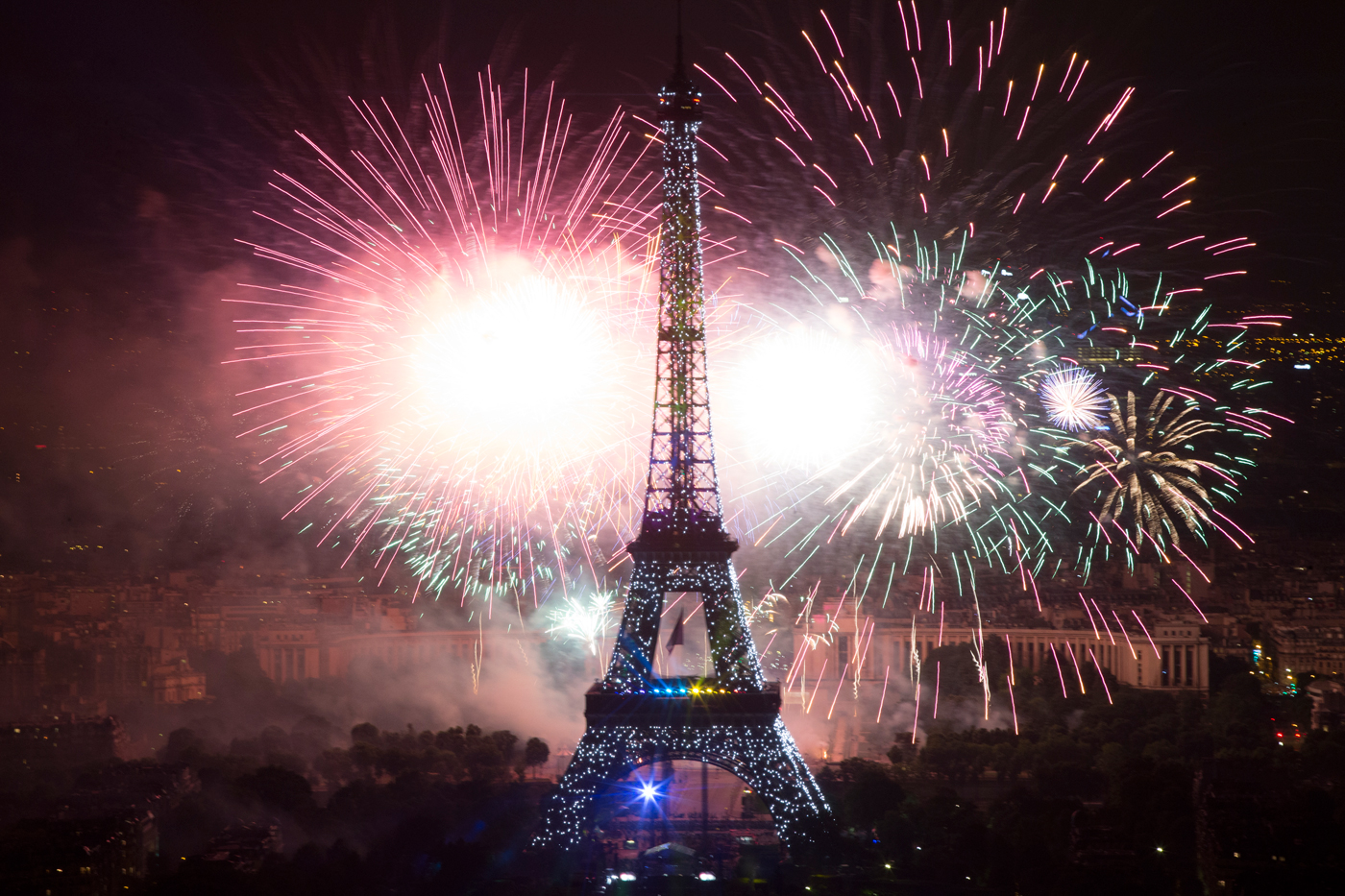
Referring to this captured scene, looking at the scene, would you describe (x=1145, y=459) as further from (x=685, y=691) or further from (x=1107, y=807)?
(x=685, y=691)

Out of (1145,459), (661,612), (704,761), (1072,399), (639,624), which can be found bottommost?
(704,761)

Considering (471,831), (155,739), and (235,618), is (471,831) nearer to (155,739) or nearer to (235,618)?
(155,739)

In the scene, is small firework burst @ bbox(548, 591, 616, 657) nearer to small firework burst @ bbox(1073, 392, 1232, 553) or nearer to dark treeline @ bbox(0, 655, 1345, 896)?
dark treeline @ bbox(0, 655, 1345, 896)

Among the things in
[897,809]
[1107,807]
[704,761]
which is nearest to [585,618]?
[897,809]

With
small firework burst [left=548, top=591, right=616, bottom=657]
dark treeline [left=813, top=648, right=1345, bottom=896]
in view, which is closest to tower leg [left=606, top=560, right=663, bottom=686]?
dark treeline [left=813, top=648, right=1345, bottom=896]

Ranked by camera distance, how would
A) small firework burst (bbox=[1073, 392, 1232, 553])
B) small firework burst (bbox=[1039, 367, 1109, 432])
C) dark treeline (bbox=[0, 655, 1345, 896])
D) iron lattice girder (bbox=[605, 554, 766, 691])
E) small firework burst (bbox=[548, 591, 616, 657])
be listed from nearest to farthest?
dark treeline (bbox=[0, 655, 1345, 896]) < iron lattice girder (bbox=[605, 554, 766, 691]) < small firework burst (bbox=[1039, 367, 1109, 432]) < small firework burst (bbox=[1073, 392, 1232, 553]) < small firework burst (bbox=[548, 591, 616, 657])

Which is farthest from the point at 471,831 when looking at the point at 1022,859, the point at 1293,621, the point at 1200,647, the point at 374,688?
the point at 1293,621
